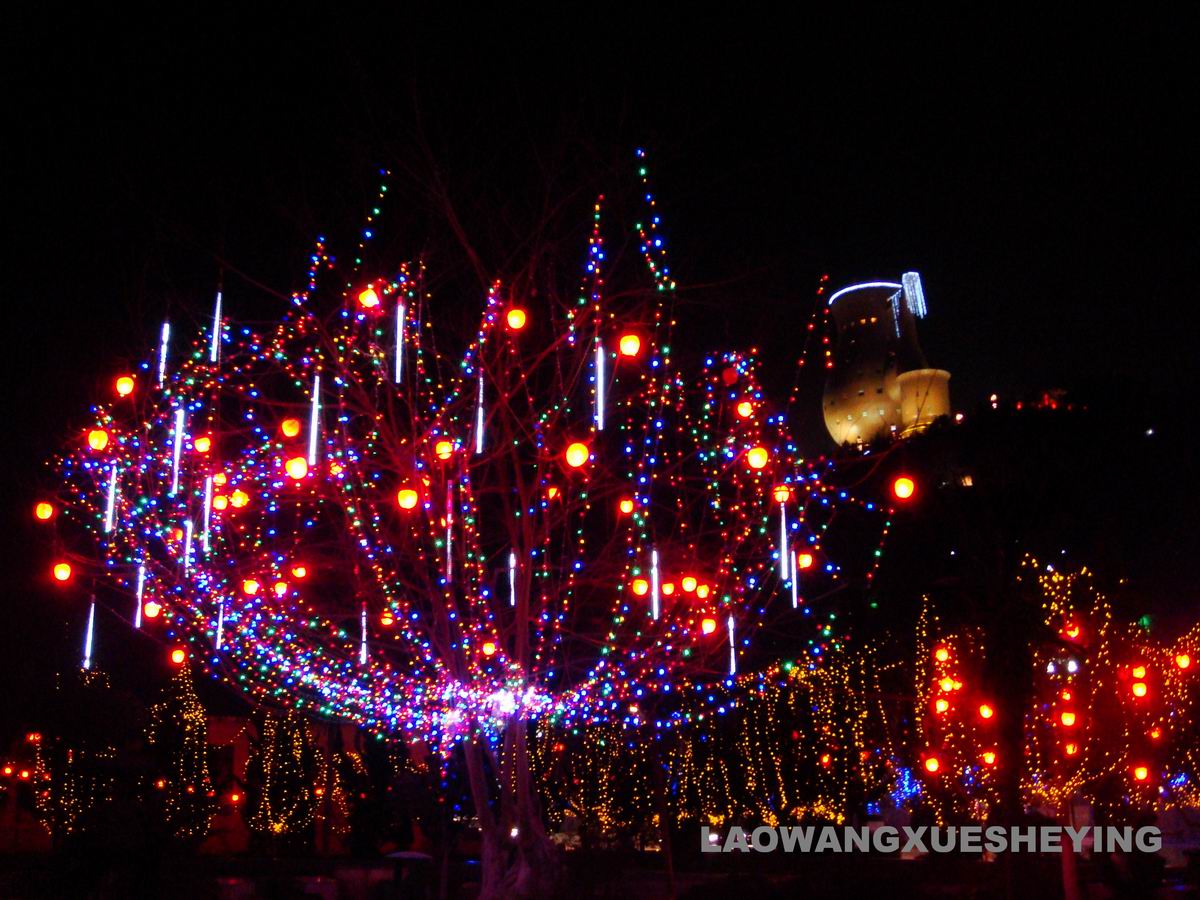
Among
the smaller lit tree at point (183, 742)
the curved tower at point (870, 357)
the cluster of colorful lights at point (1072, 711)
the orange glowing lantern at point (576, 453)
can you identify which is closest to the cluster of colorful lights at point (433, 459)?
the orange glowing lantern at point (576, 453)

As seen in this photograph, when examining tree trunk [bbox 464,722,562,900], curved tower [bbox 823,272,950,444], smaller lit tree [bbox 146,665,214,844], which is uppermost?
curved tower [bbox 823,272,950,444]

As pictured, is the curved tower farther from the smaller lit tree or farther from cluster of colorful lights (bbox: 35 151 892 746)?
cluster of colorful lights (bbox: 35 151 892 746)

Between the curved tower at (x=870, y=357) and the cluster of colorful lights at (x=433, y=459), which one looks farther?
the curved tower at (x=870, y=357)

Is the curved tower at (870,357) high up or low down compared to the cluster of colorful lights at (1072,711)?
up

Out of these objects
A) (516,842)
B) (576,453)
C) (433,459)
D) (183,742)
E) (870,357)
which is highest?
(870,357)

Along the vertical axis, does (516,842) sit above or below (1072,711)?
below

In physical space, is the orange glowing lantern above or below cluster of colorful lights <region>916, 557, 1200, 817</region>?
above

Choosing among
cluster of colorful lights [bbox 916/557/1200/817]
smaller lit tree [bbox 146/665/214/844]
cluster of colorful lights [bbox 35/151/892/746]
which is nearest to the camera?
cluster of colorful lights [bbox 35/151/892/746]

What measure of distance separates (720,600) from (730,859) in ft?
36.7

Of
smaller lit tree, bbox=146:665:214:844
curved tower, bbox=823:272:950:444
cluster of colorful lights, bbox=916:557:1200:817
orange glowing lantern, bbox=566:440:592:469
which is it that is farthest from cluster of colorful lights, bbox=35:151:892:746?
curved tower, bbox=823:272:950:444

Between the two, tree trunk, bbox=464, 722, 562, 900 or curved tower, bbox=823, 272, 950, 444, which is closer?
tree trunk, bbox=464, 722, 562, 900

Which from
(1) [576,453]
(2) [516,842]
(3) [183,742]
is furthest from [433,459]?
(3) [183,742]

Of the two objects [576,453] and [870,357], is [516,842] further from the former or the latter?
[870,357]

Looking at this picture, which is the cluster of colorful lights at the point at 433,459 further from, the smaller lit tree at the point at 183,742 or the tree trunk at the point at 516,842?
the smaller lit tree at the point at 183,742
